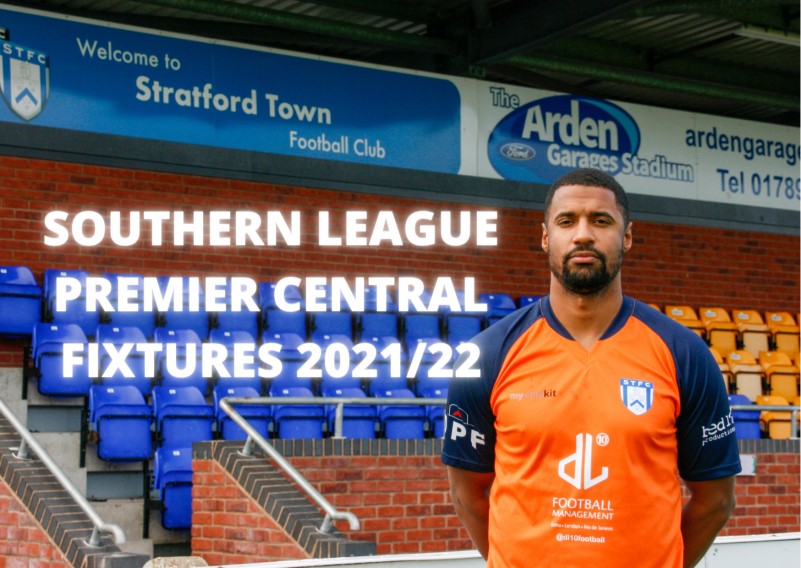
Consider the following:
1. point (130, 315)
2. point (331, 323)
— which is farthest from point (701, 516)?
point (331, 323)

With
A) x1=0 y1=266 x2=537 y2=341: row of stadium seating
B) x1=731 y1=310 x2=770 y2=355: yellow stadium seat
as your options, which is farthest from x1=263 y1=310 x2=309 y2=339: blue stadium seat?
x1=731 y1=310 x2=770 y2=355: yellow stadium seat

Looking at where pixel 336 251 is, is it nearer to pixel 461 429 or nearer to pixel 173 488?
pixel 173 488

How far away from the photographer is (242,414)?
379 inches

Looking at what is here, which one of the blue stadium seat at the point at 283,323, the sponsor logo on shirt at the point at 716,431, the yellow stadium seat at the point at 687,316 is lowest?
the sponsor logo on shirt at the point at 716,431

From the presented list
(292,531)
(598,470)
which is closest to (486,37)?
(292,531)

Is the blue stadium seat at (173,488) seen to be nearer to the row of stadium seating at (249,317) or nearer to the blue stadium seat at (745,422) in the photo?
Answer: the row of stadium seating at (249,317)

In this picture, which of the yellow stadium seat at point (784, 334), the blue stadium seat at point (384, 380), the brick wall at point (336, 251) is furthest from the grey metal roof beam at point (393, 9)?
the yellow stadium seat at point (784, 334)

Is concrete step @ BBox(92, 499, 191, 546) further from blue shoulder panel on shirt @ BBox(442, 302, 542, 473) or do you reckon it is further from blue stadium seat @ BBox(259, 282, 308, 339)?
blue shoulder panel on shirt @ BBox(442, 302, 542, 473)

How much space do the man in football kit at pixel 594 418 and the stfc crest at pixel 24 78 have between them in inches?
341

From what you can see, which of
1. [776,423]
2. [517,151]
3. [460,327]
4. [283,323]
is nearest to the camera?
[283,323]

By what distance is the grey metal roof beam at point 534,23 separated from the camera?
10.9 meters

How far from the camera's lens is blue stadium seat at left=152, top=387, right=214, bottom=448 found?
30.2ft

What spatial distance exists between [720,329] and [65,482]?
860 cm

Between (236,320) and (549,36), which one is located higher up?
(549,36)
